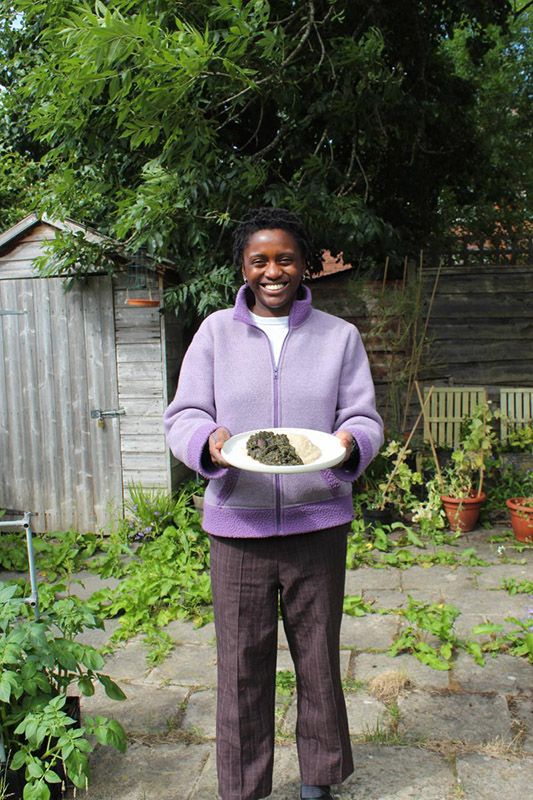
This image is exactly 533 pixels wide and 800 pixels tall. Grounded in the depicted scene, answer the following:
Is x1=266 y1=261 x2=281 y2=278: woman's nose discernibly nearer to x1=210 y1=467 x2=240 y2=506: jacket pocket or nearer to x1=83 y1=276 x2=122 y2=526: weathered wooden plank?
x1=210 y1=467 x2=240 y2=506: jacket pocket

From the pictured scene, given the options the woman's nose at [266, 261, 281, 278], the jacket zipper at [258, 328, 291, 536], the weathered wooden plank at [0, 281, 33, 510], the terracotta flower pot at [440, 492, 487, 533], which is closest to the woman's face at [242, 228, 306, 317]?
the woman's nose at [266, 261, 281, 278]

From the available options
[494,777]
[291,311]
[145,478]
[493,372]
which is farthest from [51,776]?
[493,372]

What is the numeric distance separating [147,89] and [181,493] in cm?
299

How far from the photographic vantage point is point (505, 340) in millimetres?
6289

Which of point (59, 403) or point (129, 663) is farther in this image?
point (59, 403)

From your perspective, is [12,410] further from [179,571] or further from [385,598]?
[385,598]

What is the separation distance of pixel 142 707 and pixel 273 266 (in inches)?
79.0

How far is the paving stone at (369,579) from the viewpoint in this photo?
402cm

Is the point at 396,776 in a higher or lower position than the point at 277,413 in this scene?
lower

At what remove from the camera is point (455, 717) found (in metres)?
2.55

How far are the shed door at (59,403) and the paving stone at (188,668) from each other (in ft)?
7.06

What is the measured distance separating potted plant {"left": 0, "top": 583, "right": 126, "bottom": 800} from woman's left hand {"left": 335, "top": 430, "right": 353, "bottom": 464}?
1.08 m

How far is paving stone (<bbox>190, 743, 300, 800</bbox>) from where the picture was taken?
84.7 inches

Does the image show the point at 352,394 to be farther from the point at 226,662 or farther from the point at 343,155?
the point at 343,155
